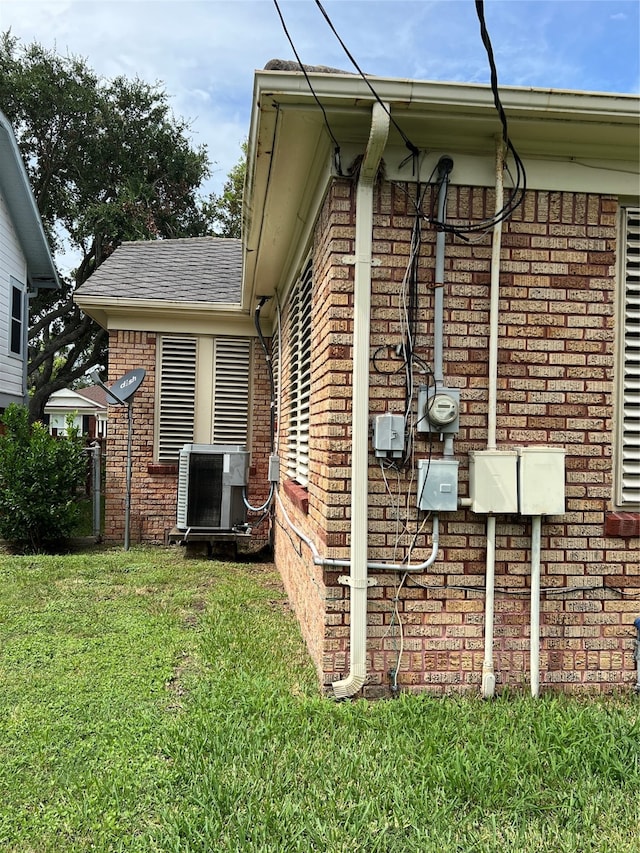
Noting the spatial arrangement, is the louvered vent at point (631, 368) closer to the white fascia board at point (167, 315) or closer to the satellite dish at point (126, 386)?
the white fascia board at point (167, 315)

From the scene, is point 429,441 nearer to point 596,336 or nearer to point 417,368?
point 417,368

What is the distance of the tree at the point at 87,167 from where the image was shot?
57.0 feet

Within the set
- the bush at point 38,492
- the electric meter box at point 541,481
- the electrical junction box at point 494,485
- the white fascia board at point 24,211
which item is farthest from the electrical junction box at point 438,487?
A: the white fascia board at point 24,211

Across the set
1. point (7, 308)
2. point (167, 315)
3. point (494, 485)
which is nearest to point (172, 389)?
point (167, 315)

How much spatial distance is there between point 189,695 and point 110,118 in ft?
64.1

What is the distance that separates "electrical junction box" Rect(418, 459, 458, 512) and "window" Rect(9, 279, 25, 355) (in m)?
Answer: 11.8

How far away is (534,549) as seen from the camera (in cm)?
315

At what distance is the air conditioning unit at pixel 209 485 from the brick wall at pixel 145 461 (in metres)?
0.86

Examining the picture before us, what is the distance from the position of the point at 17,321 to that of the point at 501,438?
12.3 metres

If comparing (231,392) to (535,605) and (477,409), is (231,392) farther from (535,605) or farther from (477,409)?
(535,605)

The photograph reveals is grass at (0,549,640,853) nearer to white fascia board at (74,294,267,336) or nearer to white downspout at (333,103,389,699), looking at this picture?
white downspout at (333,103,389,699)

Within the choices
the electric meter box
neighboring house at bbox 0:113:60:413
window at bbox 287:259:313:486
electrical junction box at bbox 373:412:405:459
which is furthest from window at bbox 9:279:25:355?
the electric meter box

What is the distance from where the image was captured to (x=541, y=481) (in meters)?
3.10

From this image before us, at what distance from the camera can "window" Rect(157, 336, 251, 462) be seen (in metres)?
7.81
